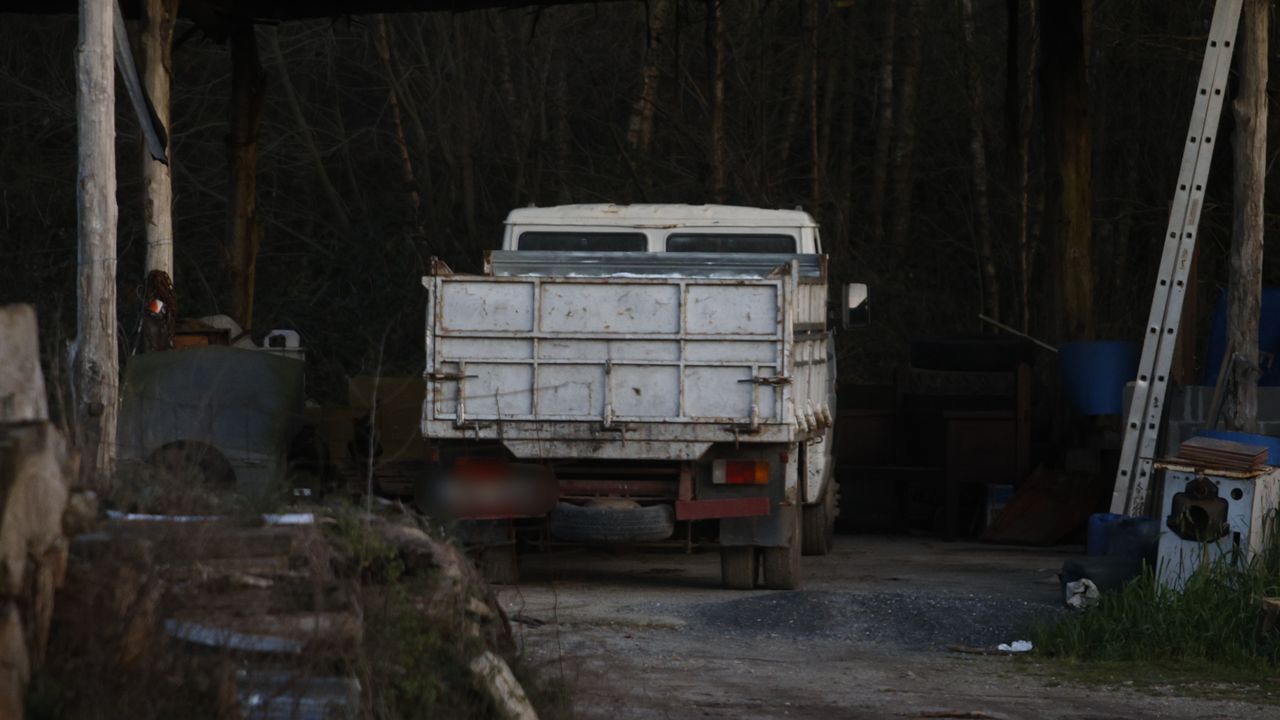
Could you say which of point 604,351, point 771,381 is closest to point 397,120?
point 604,351

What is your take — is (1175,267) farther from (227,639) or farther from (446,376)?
(227,639)

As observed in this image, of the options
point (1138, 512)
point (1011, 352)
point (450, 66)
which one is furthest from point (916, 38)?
point (1138, 512)

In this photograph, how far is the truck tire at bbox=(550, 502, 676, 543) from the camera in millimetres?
10484

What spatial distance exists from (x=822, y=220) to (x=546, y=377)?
14.7m

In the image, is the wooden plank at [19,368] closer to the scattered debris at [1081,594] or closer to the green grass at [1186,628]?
the green grass at [1186,628]

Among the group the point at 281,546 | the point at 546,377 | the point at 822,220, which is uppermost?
the point at 822,220

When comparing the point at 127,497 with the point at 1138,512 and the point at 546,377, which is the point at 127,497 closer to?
the point at 546,377

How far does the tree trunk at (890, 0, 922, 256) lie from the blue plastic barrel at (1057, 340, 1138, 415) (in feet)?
35.8

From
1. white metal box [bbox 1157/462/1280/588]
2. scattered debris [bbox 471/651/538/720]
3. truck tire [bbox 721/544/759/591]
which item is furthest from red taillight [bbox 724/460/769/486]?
scattered debris [bbox 471/651/538/720]

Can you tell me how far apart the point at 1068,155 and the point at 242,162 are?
7.50m

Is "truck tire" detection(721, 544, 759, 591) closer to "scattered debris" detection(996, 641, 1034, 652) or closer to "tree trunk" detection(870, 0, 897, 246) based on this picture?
"scattered debris" detection(996, 641, 1034, 652)

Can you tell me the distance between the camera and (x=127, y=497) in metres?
6.13

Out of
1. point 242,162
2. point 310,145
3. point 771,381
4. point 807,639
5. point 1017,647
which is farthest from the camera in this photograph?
point 310,145

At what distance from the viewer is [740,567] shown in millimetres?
11039
